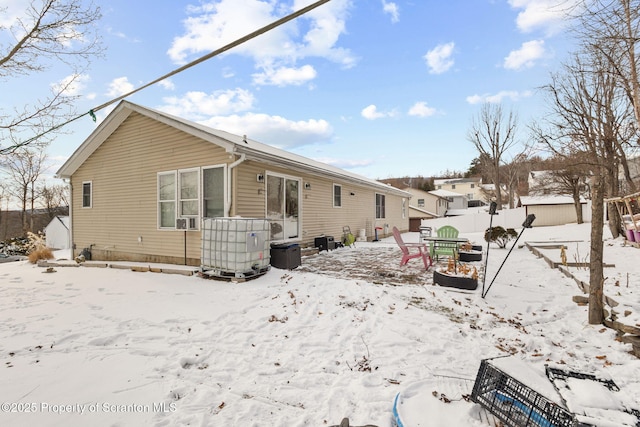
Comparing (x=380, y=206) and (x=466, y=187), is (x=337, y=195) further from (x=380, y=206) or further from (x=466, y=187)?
(x=466, y=187)

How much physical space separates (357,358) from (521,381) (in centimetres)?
156

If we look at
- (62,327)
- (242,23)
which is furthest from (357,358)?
(242,23)

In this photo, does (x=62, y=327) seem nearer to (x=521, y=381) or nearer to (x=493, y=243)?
(x=521, y=381)

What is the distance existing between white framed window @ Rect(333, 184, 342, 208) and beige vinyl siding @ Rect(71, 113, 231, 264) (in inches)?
209

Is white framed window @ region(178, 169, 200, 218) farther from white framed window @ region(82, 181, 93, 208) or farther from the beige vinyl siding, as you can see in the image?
white framed window @ region(82, 181, 93, 208)

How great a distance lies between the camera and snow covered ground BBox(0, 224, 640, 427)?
2355mm

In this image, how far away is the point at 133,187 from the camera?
9055 millimetres

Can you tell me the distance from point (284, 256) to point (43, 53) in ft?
23.4

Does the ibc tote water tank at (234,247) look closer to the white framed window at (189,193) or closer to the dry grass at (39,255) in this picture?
the white framed window at (189,193)

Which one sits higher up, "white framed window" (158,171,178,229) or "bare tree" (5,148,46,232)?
"bare tree" (5,148,46,232)

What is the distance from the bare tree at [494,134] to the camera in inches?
1033

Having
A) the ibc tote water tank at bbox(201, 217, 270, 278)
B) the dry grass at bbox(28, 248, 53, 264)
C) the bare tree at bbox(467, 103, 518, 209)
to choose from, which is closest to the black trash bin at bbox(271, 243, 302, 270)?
the ibc tote water tank at bbox(201, 217, 270, 278)

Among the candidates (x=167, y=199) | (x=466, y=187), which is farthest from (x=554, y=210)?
(x=167, y=199)

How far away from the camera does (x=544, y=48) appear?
348 inches
